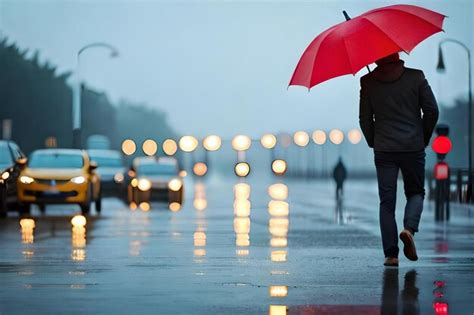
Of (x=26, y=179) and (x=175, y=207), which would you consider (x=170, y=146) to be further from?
(x=26, y=179)

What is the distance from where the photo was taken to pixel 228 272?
1223 centimetres

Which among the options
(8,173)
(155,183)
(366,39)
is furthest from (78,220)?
(155,183)

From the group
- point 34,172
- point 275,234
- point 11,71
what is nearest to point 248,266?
point 275,234

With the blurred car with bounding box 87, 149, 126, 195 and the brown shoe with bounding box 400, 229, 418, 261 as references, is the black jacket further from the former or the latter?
the blurred car with bounding box 87, 149, 126, 195

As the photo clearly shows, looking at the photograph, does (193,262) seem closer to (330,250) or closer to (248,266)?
(248,266)

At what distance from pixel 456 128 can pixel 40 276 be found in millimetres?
125405

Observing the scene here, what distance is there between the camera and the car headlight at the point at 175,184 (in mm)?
40188

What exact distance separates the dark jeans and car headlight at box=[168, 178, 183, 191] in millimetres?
27639

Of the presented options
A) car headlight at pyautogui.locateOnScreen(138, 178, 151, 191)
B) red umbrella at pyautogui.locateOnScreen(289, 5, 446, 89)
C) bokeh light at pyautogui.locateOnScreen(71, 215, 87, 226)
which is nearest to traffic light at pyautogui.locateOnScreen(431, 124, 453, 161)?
bokeh light at pyautogui.locateOnScreen(71, 215, 87, 226)

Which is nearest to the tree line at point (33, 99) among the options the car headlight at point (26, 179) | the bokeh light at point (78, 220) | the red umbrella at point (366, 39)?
the car headlight at point (26, 179)

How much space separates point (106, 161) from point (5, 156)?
25955mm

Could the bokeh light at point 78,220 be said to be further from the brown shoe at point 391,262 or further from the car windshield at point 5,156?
the brown shoe at point 391,262

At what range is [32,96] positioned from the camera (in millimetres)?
100125

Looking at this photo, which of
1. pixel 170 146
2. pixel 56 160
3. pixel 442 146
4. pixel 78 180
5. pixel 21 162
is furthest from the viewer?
pixel 170 146
